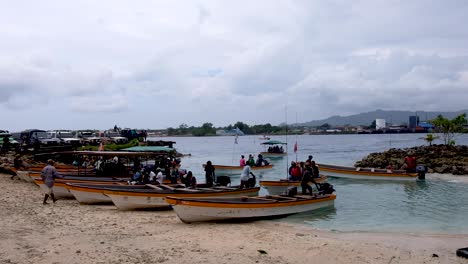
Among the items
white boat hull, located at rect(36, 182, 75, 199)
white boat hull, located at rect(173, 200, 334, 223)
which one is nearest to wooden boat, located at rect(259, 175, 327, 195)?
white boat hull, located at rect(173, 200, 334, 223)

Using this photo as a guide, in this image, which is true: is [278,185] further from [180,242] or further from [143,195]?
[180,242]

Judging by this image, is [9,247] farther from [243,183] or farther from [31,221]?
[243,183]

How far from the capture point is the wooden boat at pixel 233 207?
45.8 feet

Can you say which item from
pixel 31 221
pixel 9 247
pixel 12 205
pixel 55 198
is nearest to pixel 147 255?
pixel 9 247

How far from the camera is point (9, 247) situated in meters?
10.1

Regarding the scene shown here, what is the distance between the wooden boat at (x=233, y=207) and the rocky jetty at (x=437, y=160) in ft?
67.9

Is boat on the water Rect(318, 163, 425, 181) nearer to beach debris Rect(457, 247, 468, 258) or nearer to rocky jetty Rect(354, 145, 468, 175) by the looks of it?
Result: rocky jetty Rect(354, 145, 468, 175)

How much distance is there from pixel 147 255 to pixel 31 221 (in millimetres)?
5413

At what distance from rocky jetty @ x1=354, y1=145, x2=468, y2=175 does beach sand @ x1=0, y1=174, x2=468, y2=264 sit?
21.3 metres

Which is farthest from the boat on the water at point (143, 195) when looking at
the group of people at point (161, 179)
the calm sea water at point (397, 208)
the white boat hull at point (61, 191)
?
the calm sea water at point (397, 208)

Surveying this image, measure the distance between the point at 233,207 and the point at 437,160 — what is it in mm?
28442

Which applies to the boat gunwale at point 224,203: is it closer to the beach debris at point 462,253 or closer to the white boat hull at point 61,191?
the beach debris at point 462,253

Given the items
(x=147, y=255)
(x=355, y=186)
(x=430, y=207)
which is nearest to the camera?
(x=147, y=255)

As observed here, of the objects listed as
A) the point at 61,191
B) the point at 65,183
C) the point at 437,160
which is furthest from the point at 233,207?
the point at 437,160
